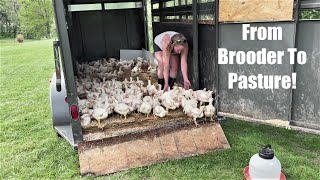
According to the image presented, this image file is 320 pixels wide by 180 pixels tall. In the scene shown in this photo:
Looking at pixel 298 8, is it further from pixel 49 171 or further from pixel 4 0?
pixel 4 0

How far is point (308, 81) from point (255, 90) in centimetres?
64

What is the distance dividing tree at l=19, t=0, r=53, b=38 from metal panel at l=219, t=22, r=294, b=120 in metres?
33.0

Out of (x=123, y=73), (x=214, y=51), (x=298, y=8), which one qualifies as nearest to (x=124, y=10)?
(x=123, y=73)

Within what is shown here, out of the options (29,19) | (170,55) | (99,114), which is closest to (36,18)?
(29,19)

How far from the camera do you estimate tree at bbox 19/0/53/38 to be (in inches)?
1314

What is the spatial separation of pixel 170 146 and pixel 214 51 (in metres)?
1.44

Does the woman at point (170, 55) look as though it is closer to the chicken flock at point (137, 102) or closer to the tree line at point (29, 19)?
the chicken flock at point (137, 102)

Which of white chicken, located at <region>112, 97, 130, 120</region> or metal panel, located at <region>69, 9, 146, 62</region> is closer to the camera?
white chicken, located at <region>112, 97, 130, 120</region>

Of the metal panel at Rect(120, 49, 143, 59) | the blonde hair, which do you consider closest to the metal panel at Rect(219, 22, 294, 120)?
the blonde hair

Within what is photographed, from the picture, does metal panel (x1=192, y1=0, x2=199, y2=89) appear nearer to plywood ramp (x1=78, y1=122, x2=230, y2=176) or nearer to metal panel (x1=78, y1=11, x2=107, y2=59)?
plywood ramp (x1=78, y1=122, x2=230, y2=176)

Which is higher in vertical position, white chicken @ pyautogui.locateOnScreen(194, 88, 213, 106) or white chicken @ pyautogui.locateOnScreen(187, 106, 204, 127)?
white chicken @ pyautogui.locateOnScreen(194, 88, 213, 106)

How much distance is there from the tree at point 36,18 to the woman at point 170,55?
3131cm

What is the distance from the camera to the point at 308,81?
3.38m

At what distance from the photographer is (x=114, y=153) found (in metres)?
3.47
